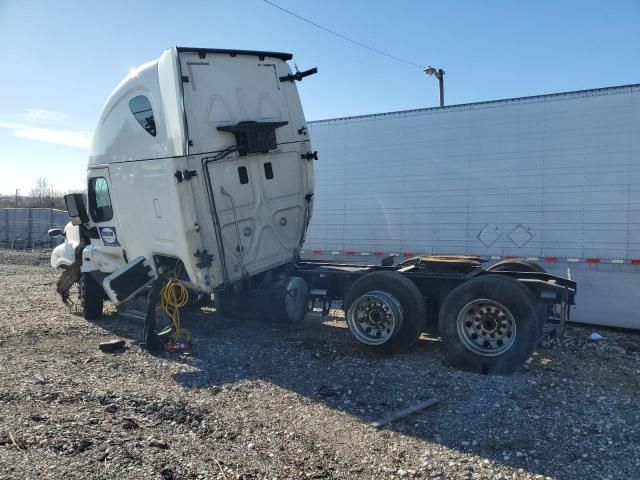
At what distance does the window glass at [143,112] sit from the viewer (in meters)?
6.99

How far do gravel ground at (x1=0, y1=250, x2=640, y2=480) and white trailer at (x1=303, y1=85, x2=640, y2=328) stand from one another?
1.25m

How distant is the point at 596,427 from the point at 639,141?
4887mm

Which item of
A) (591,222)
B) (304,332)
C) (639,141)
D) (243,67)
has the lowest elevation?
(304,332)

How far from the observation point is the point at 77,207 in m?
8.54

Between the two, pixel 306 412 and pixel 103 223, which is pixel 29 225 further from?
pixel 306 412

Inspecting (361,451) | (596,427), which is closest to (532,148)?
(596,427)

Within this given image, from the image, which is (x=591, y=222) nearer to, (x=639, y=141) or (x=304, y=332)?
(x=639, y=141)

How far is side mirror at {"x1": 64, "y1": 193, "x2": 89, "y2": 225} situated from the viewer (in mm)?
8516

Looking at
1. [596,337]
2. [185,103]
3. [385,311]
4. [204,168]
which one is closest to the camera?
[385,311]

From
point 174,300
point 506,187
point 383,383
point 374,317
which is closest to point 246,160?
point 174,300

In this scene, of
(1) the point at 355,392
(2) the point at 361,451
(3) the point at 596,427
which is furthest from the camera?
(1) the point at 355,392

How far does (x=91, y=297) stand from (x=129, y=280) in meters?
2.01

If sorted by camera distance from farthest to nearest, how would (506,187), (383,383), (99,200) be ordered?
(506,187) < (99,200) < (383,383)

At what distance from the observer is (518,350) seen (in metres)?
5.70
